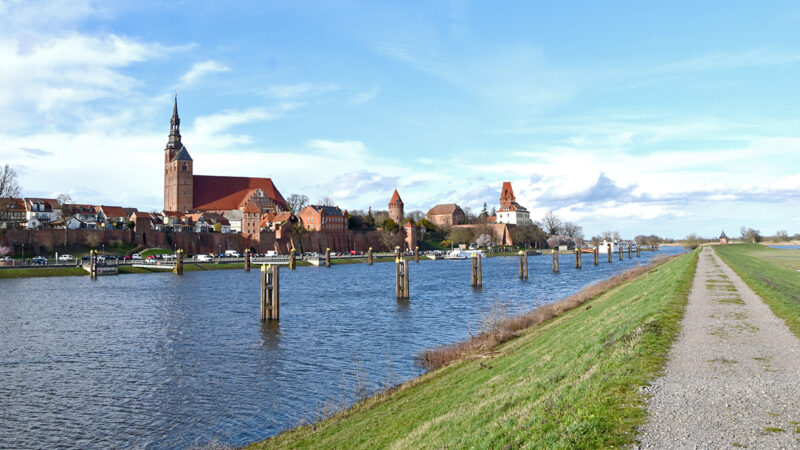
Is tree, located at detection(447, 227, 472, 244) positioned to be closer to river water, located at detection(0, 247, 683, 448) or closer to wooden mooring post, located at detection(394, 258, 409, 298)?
river water, located at detection(0, 247, 683, 448)

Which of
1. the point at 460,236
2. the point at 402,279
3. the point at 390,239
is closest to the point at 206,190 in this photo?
the point at 390,239

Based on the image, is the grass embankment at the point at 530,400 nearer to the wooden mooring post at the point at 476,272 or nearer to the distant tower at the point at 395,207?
the wooden mooring post at the point at 476,272

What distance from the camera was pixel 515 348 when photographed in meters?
16.8

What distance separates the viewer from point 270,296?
29.3 meters

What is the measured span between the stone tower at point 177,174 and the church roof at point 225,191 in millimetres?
2561

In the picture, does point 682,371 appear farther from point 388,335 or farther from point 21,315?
point 21,315

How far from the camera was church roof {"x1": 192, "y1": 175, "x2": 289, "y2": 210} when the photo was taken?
124 m

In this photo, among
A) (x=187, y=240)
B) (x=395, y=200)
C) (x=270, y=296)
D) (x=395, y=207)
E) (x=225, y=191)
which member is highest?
(x=225, y=191)

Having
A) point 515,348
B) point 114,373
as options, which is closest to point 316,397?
point 515,348

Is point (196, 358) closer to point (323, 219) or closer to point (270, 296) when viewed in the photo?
point (270, 296)

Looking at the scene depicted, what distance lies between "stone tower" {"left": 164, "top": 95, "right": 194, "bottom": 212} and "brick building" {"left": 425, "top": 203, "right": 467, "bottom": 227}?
228 feet

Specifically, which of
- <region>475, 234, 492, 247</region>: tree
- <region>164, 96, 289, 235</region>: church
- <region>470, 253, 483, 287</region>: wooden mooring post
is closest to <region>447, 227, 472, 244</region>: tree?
<region>475, 234, 492, 247</region>: tree

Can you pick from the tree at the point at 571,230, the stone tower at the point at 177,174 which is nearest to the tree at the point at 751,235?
the tree at the point at 571,230

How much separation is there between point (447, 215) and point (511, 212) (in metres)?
22.0
